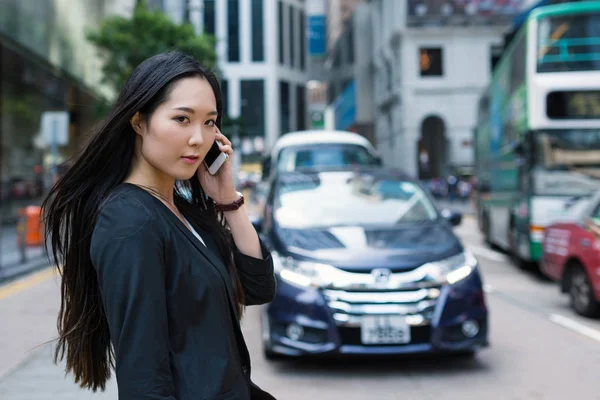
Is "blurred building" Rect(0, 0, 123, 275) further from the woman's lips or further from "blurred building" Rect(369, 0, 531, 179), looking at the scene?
"blurred building" Rect(369, 0, 531, 179)

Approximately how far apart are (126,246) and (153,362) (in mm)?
248

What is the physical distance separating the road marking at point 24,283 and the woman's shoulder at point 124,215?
9.05 metres

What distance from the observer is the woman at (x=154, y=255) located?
1639 mm

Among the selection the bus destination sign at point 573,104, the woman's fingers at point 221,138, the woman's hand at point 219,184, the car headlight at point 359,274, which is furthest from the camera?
the bus destination sign at point 573,104

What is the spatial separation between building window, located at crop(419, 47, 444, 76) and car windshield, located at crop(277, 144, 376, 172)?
31.7 meters

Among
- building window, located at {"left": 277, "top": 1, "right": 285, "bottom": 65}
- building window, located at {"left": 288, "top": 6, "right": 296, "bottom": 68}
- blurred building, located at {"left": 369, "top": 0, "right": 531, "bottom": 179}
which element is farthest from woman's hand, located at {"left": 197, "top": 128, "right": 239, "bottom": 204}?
building window, located at {"left": 288, "top": 6, "right": 296, "bottom": 68}

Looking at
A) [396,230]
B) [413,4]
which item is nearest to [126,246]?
[396,230]

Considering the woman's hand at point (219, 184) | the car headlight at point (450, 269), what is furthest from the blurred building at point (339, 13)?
the woman's hand at point (219, 184)

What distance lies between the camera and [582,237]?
815 cm

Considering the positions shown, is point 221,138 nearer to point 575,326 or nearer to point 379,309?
point 379,309

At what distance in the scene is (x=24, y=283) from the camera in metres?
11.7

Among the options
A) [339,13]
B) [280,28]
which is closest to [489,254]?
[280,28]

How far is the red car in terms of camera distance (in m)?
7.83

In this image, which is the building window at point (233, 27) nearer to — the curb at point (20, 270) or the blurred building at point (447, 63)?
the blurred building at point (447, 63)
